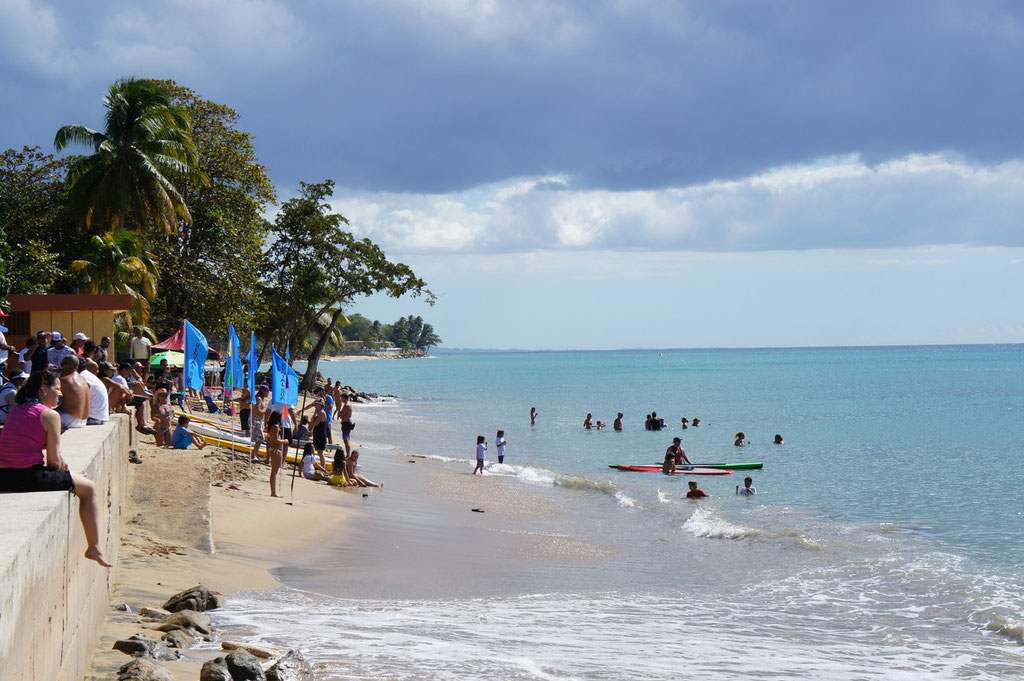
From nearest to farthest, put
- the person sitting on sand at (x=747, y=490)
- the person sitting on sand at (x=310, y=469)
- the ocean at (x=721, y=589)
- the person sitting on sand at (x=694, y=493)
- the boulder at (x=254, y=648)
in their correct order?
the boulder at (x=254, y=648), the ocean at (x=721, y=589), the person sitting on sand at (x=310, y=469), the person sitting on sand at (x=694, y=493), the person sitting on sand at (x=747, y=490)

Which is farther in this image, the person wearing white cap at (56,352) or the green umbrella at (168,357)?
the green umbrella at (168,357)

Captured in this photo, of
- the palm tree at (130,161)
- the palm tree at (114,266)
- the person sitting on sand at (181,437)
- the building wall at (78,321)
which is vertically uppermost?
the palm tree at (130,161)

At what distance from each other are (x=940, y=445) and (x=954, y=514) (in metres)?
18.9

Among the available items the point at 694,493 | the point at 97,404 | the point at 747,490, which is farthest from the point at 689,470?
the point at 97,404

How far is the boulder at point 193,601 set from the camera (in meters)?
9.75

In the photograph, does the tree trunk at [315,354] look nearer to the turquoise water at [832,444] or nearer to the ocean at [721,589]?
the turquoise water at [832,444]

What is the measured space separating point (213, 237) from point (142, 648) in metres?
31.5

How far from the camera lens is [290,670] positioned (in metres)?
7.88

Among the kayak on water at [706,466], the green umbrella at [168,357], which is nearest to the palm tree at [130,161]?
the green umbrella at [168,357]

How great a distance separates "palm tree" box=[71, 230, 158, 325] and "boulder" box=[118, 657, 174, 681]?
23851 mm

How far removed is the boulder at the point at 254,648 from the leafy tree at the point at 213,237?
29.4 metres

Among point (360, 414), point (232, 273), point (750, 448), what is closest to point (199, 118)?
point (232, 273)

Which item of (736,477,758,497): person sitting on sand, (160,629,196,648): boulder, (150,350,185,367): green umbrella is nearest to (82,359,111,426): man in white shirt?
(160,629,196,648): boulder

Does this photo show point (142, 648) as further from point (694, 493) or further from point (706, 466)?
point (706, 466)
